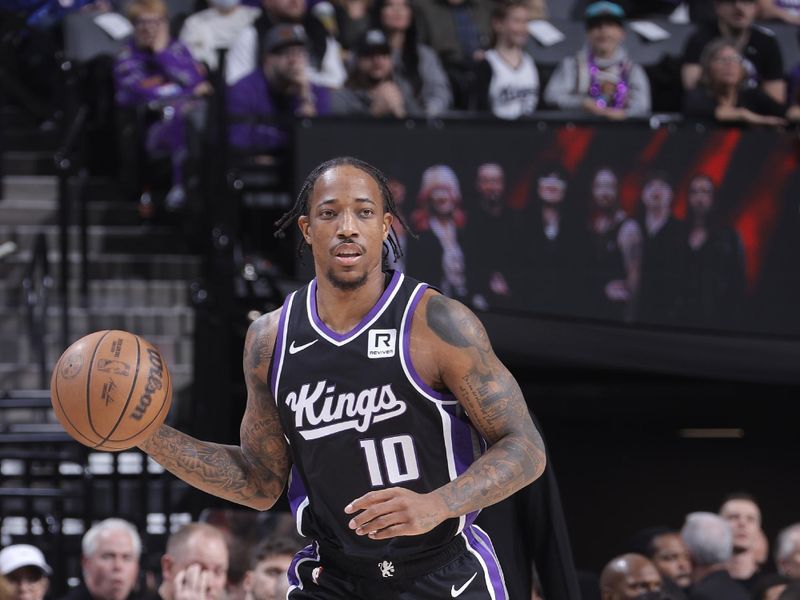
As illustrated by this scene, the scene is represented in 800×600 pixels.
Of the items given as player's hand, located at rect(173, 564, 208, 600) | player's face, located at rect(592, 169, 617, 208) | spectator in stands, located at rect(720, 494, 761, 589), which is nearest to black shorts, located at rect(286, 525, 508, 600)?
player's hand, located at rect(173, 564, 208, 600)

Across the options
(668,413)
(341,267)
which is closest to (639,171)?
(668,413)

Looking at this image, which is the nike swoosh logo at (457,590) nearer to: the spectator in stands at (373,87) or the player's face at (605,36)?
the spectator in stands at (373,87)

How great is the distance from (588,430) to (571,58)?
2.48m

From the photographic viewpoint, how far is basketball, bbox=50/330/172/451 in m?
4.48

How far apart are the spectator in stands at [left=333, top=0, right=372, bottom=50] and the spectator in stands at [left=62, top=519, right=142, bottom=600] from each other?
189 inches

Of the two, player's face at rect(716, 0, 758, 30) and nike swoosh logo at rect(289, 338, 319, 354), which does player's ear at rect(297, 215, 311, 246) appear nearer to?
nike swoosh logo at rect(289, 338, 319, 354)

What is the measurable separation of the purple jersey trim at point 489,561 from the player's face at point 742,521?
12.9ft

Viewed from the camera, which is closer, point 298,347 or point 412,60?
point 298,347

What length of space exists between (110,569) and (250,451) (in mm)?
2509

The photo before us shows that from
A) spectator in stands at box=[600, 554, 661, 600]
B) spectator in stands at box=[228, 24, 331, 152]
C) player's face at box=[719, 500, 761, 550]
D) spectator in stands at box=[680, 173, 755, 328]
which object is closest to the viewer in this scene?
spectator in stands at box=[600, 554, 661, 600]

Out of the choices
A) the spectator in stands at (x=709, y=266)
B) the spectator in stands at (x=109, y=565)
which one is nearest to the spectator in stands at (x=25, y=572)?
the spectator in stands at (x=109, y=565)

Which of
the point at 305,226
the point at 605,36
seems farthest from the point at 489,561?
the point at 605,36

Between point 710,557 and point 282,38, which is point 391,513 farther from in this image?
point 282,38

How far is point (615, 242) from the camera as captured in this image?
930 centimetres
